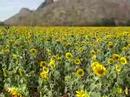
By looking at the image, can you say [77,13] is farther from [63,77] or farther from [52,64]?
[52,64]

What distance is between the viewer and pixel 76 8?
228 ft

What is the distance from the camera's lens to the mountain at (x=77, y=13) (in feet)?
197

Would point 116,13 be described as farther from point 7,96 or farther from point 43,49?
point 7,96

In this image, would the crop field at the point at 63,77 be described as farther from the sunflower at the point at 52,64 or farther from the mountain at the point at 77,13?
the mountain at the point at 77,13

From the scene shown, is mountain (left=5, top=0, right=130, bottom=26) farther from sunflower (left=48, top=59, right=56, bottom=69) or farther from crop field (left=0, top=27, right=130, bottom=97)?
sunflower (left=48, top=59, right=56, bottom=69)

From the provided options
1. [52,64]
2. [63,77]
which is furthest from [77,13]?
[52,64]

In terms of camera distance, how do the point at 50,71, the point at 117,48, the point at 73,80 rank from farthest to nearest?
the point at 117,48 < the point at 50,71 < the point at 73,80

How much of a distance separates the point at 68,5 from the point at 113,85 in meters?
63.1

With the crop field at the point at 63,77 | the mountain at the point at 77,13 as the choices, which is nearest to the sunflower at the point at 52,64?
the crop field at the point at 63,77

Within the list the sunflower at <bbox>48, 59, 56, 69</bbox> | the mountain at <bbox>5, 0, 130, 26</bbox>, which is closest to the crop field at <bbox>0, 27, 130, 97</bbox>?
the sunflower at <bbox>48, 59, 56, 69</bbox>

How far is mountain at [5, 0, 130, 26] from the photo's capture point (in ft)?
197

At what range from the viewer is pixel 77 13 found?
2670 inches

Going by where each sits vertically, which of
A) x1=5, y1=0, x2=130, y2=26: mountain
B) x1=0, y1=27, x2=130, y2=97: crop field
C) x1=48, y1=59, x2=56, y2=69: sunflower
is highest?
x1=48, y1=59, x2=56, y2=69: sunflower

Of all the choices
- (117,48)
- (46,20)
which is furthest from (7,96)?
(46,20)
